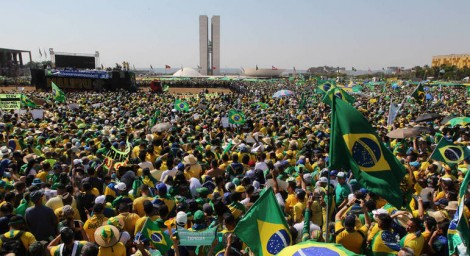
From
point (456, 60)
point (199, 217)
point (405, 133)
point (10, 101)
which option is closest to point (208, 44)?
point (456, 60)

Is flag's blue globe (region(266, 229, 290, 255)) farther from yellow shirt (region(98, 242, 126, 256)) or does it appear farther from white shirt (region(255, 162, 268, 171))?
white shirt (region(255, 162, 268, 171))

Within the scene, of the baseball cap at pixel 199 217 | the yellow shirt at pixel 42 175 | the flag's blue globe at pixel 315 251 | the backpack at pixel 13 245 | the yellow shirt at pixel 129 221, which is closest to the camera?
the flag's blue globe at pixel 315 251

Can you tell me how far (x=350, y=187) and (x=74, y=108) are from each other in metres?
15.1

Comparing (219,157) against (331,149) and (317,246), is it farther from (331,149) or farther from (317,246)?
(317,246)

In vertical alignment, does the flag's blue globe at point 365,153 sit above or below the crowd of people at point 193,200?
above

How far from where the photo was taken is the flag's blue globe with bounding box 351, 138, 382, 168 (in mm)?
4148

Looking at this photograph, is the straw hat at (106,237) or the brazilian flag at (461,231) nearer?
the brazilian flag at (461,231)

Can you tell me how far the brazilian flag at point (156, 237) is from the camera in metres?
3.94

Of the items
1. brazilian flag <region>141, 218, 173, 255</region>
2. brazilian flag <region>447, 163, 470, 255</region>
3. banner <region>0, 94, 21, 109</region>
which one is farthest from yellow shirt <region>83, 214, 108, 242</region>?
banner <region>0, 94, 21, 109</region>

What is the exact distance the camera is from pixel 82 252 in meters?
3.52

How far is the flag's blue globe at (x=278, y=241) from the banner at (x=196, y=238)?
1.76ft

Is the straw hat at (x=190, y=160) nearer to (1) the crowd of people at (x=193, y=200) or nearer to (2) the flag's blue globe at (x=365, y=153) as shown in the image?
(1) the crowd of people at (x=193, y=200)

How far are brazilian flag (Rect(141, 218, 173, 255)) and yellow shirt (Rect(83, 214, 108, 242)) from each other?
0.89 metres

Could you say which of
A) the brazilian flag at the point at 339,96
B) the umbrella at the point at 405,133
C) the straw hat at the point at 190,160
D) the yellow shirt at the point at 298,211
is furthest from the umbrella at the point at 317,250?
the brazilian flag at the point at 339,96
